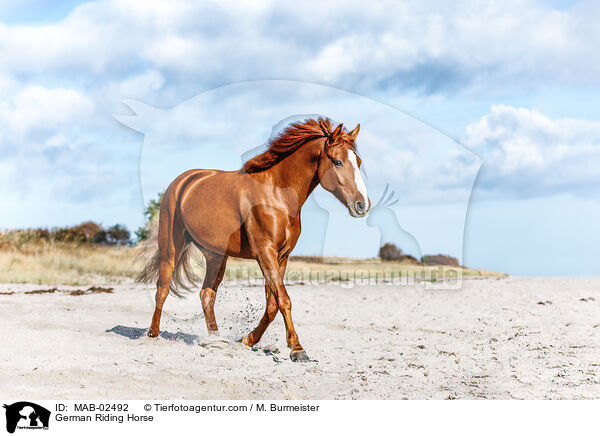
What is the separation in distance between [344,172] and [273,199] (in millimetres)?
946

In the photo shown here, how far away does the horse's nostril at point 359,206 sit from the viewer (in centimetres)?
634

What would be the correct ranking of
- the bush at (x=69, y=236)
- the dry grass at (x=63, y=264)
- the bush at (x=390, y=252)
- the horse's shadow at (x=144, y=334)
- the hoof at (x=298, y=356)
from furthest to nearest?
the bush at (x=69, y=236), the dry grass at (x=63, y=264), the horse's shadow at (x=144, y=334), the bush at (x=390, y=252), the hoof at (x=298, y=356)

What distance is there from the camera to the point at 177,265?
7973mm

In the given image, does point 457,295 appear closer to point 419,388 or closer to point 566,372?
point 566,372

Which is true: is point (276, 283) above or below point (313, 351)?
above

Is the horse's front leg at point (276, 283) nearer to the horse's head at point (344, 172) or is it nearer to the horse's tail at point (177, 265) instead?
the horse's head at point (344, 172)

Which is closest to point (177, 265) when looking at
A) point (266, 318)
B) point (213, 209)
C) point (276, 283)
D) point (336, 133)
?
point (213, 209)

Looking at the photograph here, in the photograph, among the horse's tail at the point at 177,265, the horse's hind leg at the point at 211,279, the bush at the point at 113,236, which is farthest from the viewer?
the bush at the point at 113,236

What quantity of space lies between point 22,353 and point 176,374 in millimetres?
2519

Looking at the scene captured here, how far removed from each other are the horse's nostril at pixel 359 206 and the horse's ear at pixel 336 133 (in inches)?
30.4

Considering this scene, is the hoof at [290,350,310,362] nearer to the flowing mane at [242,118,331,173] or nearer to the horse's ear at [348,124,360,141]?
the flowing mane at [242,118,331,173]

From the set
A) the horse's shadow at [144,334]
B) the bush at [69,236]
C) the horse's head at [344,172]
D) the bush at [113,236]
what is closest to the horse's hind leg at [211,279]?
the horse's shadow at [144,334]
